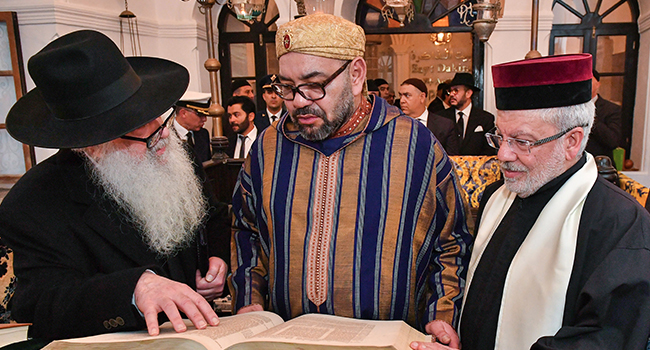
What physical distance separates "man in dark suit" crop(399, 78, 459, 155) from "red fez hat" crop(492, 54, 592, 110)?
12.3ft

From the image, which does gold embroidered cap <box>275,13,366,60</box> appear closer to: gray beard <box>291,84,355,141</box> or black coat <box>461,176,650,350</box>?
gray beard <box>291,84,355,141</box>

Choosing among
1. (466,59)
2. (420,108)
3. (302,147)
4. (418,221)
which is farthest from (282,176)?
(466,59)

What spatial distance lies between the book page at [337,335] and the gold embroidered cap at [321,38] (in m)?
0.95

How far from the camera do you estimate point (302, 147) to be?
194cm

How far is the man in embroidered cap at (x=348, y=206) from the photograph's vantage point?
5.79ft

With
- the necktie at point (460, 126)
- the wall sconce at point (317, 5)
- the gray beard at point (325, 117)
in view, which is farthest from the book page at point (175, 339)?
the necktie at point (460, 126)

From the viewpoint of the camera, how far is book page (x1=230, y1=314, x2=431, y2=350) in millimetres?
1167

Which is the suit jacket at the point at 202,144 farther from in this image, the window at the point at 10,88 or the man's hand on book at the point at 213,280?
the man's hand on book at the point at 213,280

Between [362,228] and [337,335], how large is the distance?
0.57 meters

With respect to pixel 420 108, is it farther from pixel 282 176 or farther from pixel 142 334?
pixel 142 334

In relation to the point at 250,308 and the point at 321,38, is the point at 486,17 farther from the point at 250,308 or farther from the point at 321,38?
the point at 250,308

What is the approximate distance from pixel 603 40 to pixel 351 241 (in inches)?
281

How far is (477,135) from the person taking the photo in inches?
222

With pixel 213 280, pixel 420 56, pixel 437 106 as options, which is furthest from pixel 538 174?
pixel 420 56
